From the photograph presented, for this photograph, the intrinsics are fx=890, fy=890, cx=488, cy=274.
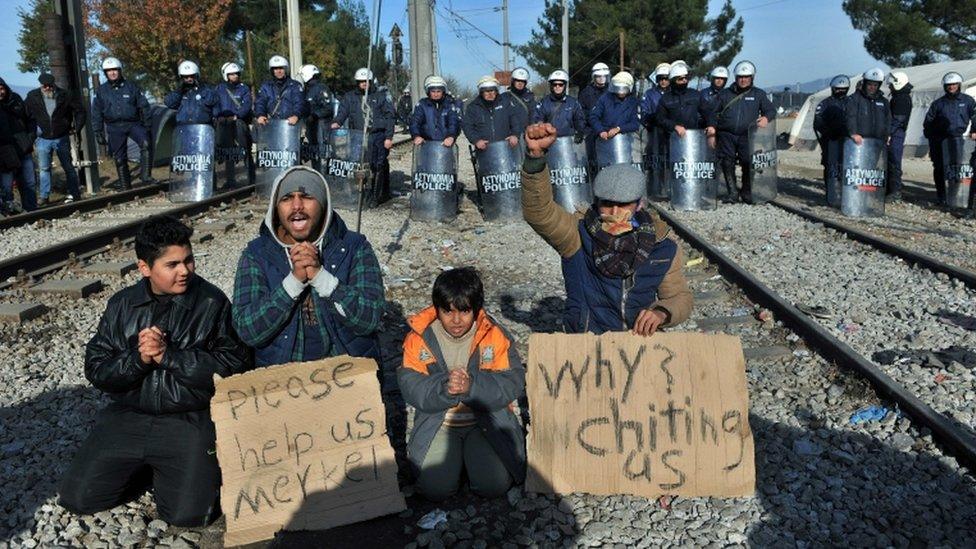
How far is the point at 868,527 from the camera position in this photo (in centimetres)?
352

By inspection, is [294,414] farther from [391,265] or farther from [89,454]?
[391,265]

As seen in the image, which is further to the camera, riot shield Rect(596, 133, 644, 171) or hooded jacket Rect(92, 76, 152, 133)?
hooded jacket Rect(92, 76, 152, 133)

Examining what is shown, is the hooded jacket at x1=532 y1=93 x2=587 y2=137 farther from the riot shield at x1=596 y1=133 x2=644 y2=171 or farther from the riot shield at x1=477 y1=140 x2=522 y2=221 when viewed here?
the riot shield at x1=477 y1=140 x2=522 y2=221

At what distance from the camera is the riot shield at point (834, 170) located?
12.7 metres

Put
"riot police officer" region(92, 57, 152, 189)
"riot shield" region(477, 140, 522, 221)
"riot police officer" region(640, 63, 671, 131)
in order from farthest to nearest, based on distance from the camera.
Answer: "riot police officer" region(92, 57, 152, 189) < "riot police officer" region(640, 63, 671, 131) < "riot shield" region(477, 140, 522, 221)

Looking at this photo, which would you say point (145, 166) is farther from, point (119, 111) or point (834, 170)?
point (834, 170)

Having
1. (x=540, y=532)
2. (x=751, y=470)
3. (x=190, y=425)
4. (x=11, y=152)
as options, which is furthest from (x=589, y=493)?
(x=11, y=152)

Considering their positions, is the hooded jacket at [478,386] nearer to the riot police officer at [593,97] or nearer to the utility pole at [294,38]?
the riot police officer at [593,97]

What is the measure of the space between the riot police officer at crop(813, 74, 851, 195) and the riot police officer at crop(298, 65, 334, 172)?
739cm

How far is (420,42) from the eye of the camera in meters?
15.7

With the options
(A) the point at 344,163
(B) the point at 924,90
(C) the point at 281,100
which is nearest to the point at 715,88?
(A) the point at 344,163

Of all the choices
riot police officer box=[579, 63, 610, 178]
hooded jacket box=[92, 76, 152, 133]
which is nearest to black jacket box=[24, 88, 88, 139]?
hooded jacket box=[92, 76, 152, 133]

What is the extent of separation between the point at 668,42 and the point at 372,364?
147 ft

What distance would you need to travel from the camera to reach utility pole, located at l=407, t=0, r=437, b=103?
15.5m
